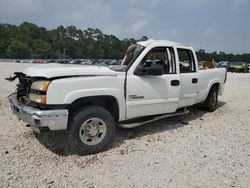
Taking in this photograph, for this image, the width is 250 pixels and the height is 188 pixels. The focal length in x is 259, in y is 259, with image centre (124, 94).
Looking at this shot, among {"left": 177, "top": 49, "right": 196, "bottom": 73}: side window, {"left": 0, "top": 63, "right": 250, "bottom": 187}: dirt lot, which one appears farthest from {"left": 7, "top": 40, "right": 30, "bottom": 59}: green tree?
{"left": 177, "top": 49, "right": 196, "bottom": 73}: side window

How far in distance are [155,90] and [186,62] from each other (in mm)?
1765

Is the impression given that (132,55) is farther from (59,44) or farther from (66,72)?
(59,44)

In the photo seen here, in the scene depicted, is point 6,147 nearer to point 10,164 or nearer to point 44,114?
point 10,164

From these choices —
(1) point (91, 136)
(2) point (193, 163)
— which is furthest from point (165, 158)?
(1) point (91, 136)

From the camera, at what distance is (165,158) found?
13.9 feet

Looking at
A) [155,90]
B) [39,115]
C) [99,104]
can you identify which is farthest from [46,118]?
[155,90]

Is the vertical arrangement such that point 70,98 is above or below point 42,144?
above

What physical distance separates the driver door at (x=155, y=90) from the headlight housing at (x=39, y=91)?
4.80ft

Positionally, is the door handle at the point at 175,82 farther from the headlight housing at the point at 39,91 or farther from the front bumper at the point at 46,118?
the headlight housing at the point at 39,91

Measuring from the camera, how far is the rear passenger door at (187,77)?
577 cm

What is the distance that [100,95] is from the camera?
433 centimetres

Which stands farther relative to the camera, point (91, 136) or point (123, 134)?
point (123, 134)

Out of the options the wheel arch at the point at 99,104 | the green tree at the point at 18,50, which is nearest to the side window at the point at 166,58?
the wheel arch at the point at 99,104

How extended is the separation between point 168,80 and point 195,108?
2.95 m
